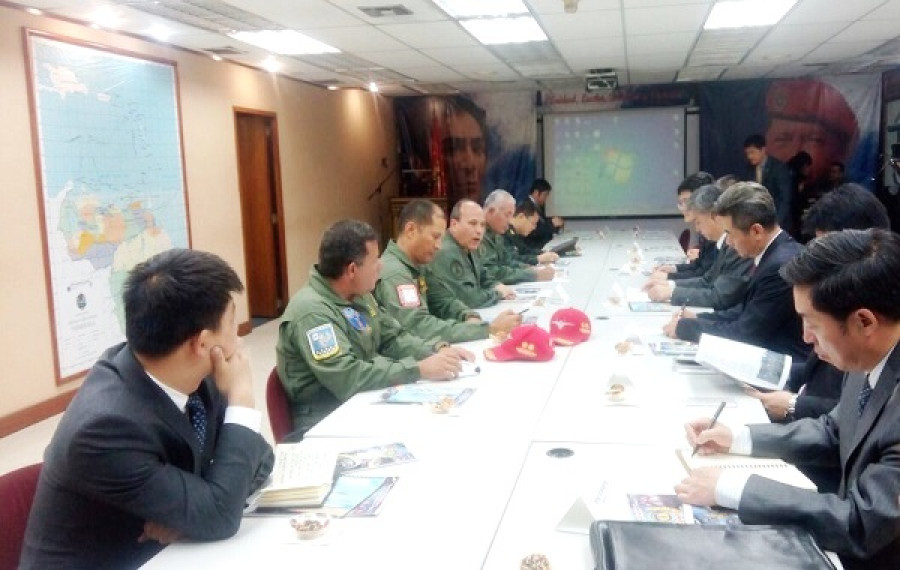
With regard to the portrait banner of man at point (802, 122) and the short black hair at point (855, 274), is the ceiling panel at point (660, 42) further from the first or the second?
the short black hair at point (855, 274)

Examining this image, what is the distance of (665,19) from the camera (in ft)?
18.7

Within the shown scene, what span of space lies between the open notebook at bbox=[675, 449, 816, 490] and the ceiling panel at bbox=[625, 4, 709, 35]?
4104 mm

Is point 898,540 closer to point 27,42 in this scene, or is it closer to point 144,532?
point 144,532

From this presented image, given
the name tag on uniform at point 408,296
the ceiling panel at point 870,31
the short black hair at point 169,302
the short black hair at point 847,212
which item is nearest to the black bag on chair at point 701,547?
the short black hair at point 169,302

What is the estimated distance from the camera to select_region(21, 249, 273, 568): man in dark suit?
1.51m

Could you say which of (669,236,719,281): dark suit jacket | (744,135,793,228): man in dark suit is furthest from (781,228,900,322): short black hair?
(744,135,793,228): man in dark suit

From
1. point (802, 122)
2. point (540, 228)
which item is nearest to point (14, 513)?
point (540, 228)

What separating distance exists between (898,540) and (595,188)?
10.1 metres

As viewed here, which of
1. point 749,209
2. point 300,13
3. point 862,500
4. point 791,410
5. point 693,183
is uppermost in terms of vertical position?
point 300,13

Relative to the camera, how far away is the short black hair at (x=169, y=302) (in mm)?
1597

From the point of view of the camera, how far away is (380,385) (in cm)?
271

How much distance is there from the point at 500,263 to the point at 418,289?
2178mm

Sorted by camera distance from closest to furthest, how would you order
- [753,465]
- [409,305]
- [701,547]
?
1. [701,547]
2. [753,465]
3. [409,305]

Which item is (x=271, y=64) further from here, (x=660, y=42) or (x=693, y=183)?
(x=693, y=183)
